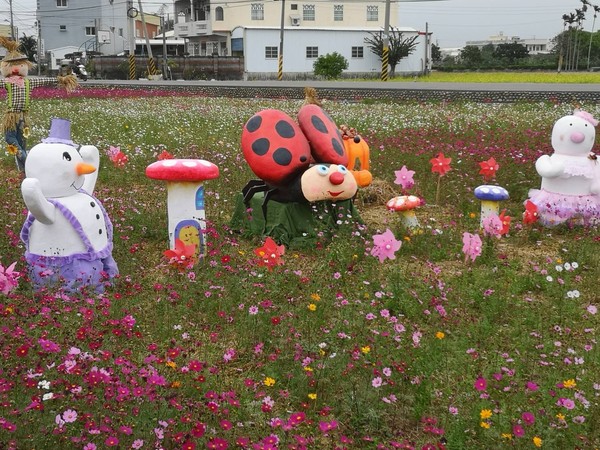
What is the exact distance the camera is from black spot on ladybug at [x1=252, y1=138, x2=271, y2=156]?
6184 millimetres

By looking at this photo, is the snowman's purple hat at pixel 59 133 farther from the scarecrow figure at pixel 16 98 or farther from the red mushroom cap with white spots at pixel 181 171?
the scarecrow figure at pixel 16 98

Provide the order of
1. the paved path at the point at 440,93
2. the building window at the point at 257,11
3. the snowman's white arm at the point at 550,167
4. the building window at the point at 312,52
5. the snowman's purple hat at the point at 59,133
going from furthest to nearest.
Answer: the building window at the point at 257,11, the building window at the point at 312,52, the paved path at the point at 440,93, the snowman's white arm at the point at 550,167, the snowman's purple hat at the point at 59,133

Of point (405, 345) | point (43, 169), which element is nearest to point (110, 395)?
point (405, 345)

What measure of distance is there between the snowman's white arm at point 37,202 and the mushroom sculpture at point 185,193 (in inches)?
39.9

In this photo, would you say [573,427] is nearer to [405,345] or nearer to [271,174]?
[405,345]

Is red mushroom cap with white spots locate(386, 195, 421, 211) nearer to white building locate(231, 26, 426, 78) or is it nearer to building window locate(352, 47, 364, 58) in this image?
white building locate(231, 26, 426, 78)

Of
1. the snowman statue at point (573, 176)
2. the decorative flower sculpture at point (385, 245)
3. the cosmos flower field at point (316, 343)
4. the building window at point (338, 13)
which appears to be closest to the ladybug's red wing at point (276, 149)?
the cosmos flower field at point (316, 343)

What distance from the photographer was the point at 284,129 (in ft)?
20.5

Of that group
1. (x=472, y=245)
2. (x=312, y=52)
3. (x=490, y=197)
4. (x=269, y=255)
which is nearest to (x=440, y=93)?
(x=490, y=197)

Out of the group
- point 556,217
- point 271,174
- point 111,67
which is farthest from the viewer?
point 111,67

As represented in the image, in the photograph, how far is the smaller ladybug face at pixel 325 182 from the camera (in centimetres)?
596

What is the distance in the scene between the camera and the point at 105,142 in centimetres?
1200

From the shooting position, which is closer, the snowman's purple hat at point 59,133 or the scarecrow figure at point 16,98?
the snowman's purple hat at point 59,133

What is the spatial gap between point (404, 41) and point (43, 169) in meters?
43.6
